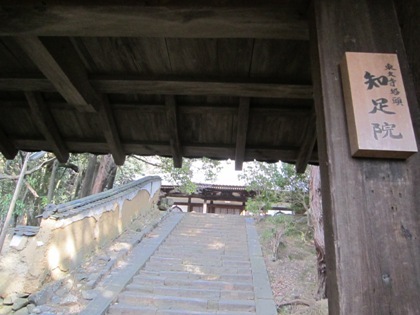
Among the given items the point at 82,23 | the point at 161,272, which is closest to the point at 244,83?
the point at 82,23

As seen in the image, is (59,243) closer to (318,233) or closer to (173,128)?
(173,128)

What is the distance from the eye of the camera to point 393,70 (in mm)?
1148

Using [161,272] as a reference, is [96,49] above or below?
above

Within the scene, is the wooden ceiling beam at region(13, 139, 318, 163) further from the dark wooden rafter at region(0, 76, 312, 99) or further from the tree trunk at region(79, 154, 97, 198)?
the tree trunk at region(79, 154, 97, 198)

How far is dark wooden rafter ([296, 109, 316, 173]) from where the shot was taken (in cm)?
245

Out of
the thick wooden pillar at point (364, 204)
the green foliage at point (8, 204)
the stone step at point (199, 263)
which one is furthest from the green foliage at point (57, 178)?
the thick wooden pillar at point (364, 204)

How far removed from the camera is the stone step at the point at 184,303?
4523 millimetres

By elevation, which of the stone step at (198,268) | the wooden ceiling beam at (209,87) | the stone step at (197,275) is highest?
the wooden ceiling beam at (209,87)

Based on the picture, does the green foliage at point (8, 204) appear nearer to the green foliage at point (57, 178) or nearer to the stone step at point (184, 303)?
the green foliage at point (57, 178)

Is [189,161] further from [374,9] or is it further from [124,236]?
[374,9]

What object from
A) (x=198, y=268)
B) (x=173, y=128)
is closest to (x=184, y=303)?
(x=198, y=268)

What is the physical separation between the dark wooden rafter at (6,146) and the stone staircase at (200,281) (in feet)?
8.91

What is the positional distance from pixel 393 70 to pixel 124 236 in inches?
301

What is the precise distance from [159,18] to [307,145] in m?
1.73
